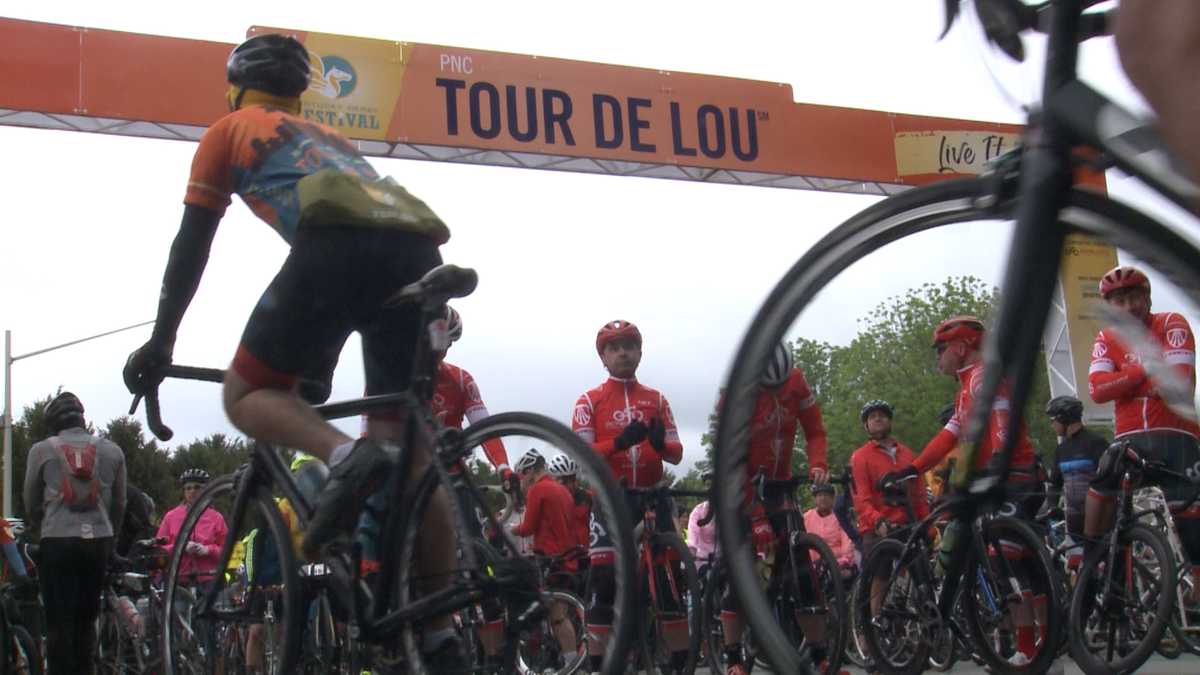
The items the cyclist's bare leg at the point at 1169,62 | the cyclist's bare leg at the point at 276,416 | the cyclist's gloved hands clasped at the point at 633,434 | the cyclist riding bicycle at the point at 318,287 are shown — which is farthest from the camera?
the cyclist's gloved hands clasped at the point at 633,434

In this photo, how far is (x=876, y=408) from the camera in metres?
3.00

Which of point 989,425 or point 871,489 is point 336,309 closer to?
point 989,425

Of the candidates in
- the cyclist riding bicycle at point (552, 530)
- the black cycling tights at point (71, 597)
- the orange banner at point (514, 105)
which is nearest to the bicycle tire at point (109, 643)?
the black cycling tights at point (71, 597)

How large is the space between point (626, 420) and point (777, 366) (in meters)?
5.90

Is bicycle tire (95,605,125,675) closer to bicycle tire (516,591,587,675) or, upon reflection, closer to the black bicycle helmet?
the black bicycle helmet

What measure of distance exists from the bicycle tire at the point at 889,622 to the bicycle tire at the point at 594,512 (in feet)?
9.35

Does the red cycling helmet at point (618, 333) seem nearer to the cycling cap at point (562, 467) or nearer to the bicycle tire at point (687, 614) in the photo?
the bicycle tire at point (687, 614)

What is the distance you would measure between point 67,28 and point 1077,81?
526 inches

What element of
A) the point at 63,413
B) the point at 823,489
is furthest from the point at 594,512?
the point at 63,413

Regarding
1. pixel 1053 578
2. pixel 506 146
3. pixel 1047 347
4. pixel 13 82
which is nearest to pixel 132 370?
pixel 1047 347

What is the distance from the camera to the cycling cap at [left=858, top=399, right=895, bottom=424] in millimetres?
2987

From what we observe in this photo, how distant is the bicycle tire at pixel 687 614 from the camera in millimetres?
7134

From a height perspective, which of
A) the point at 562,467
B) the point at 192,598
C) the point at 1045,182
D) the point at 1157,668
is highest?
the point at 1045,182

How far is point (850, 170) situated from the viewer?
55.6 feet
